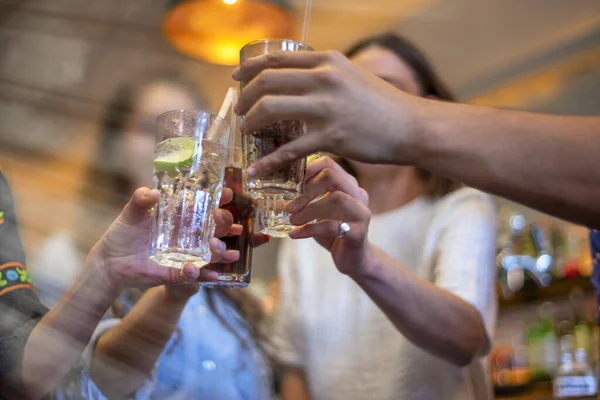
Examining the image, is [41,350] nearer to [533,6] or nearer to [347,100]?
[347,100]

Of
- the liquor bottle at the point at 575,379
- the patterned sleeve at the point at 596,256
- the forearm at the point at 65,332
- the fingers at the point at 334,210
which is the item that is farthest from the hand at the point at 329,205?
the liquor bottle at the point at 575,379

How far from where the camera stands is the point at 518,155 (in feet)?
2.08

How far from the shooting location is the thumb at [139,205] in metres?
0.73

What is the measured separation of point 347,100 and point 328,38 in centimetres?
70

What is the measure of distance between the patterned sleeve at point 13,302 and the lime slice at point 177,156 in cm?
20

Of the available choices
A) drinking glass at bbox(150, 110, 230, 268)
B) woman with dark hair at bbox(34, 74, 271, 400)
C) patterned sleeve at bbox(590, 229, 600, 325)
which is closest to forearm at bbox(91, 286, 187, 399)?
woman with dark hair at bbox(34, 74, 271, 400)

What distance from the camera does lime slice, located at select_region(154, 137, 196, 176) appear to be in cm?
74

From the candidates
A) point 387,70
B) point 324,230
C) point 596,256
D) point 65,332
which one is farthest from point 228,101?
point 596,256

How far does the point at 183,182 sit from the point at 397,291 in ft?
1.52

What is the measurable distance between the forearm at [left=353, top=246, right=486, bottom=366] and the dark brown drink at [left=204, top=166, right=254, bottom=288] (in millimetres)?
218

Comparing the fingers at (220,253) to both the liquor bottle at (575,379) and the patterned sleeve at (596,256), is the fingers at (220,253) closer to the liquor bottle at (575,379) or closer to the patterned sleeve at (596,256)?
the patterned sleeve at (596,256)

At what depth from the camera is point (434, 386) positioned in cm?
117

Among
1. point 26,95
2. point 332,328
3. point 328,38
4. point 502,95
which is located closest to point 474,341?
point 332,328

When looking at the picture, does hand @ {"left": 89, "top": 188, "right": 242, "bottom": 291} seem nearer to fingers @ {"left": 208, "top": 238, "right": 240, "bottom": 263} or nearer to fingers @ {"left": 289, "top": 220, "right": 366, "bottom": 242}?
fingers @ {"left": 208, "top": 238, "right": 240, "bottom": 263}
